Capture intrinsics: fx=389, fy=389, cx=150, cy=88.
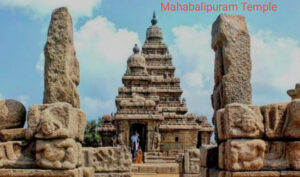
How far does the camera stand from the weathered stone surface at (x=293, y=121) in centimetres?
583

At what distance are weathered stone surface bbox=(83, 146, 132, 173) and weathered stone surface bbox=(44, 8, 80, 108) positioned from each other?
3.38m

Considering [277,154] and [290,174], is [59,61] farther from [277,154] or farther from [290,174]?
[290,174]

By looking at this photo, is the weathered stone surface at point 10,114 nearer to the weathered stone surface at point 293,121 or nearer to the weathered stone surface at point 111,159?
the weathered stone surface at point 111,159

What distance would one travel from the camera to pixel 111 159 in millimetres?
10117

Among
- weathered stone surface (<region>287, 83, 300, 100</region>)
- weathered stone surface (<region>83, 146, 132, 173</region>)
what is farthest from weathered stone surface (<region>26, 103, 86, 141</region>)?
weathered stone surface (<region>287, 83, 300, 100</region>)

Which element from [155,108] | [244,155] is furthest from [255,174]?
[155,108]

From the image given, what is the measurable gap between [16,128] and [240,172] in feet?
12.2

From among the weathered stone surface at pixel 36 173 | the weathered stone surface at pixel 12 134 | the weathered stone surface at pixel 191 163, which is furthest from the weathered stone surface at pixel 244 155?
the weathered stone surface at pixel 191 163

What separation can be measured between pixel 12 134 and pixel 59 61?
4.69 feet

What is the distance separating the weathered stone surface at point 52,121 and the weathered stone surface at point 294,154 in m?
3.36

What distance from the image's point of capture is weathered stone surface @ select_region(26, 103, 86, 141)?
5.92 metres

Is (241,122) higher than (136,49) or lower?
lower

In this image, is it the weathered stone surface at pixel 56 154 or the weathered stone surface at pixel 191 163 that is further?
the weathered stone surface at pixel 191 163

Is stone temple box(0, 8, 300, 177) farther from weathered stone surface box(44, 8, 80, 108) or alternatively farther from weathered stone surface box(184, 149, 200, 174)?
weathered stone surface box(184, 149, 200, 174)
